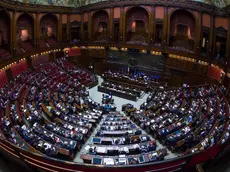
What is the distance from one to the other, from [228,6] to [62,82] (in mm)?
17289

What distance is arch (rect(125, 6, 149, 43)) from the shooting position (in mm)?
28375

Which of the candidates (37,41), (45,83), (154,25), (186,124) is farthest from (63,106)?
(154,25)

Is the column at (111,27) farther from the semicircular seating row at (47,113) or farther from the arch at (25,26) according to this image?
the arch at (25,26)

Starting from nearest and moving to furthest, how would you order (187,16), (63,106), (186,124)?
1. (186,124)
2. (63,106)
3. (187,16)

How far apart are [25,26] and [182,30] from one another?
1839 centimetres

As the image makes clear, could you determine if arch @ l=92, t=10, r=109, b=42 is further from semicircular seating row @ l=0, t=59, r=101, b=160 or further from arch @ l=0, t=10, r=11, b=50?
arch @ l=0, t=10, r=11, b=50

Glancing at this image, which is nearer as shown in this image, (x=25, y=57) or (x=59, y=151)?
(x=59, y=151)

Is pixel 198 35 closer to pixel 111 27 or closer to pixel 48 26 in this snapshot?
pixel 111 27

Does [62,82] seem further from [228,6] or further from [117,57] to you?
[228,6]

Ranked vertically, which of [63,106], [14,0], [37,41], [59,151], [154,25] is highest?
[14,0]

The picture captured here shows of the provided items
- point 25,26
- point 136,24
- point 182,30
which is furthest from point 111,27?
point 25,26

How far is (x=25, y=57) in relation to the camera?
26516 mm

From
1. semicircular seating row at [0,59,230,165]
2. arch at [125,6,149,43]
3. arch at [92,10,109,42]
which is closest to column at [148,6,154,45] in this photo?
arch at [125,6,149,43]

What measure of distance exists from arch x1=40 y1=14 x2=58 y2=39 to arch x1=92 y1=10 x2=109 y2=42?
16.6 feet
